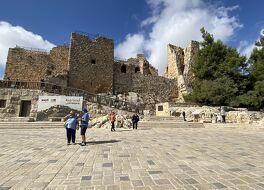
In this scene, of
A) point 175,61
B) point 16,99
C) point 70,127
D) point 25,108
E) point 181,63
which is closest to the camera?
Result: point 70,127

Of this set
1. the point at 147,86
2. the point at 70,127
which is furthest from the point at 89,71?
the point at 70,127

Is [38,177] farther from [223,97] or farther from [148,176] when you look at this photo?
[223,97]

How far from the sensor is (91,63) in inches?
1100

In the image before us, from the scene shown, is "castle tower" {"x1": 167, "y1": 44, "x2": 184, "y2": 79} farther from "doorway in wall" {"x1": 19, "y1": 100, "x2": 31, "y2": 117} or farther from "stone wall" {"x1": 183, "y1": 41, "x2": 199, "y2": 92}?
"doorway in wall" {"x1": 19, "y1": 100, "x2": 31, "y2": 117}

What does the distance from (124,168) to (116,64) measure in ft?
89.0

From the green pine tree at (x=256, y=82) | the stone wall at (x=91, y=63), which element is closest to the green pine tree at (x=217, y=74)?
the green pine tree at (x=256, y=82)

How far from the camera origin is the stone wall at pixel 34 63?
1013 inches

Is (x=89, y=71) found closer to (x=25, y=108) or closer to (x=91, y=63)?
(x=91, y=63)

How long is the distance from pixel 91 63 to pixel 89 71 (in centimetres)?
121

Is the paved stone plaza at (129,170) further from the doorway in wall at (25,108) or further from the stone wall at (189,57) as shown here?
the stone wall at (189,57)

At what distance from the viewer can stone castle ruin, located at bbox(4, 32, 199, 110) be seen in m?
26.0

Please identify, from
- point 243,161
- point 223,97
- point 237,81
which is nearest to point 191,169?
point 243,161

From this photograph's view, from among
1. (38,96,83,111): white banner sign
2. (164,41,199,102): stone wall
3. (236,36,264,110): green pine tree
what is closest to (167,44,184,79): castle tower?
(164,41,199,102): stone wall

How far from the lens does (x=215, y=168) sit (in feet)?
14.4
